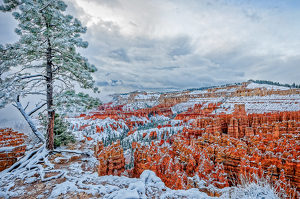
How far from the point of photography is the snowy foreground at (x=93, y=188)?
16.8ft

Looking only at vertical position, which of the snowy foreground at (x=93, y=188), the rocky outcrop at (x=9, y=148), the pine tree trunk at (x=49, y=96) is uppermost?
the pine tree trunk at (x=49, y=96)

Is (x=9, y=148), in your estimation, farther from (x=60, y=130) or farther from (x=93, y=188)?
(x=93, y=188)

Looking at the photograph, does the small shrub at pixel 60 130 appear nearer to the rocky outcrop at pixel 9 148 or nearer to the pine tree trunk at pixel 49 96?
the pine tree trunk at pixel 49 96

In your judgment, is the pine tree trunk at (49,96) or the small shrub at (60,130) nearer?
the pine tree trunk at (49,96)

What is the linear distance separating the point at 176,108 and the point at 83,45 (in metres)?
176

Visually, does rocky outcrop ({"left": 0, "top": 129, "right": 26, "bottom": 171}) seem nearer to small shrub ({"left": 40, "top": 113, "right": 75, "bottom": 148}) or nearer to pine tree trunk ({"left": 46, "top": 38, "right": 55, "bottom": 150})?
pine tree trunk ({"left": 46, "top": 38, "right": 55, "bottom": 150})

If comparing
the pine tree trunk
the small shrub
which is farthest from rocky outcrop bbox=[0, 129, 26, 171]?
the small shrub

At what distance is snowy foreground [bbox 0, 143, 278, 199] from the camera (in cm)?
512

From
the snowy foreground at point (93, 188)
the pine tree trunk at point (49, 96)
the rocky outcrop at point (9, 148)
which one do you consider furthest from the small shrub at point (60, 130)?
the snowy foreground at point (93, 188)

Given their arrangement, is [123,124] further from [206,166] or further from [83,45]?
[83,45]

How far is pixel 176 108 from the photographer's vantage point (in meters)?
182

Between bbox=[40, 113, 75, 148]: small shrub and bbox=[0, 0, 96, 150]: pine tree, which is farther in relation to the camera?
bbox=[40, 113, 75, 148]: small shrub

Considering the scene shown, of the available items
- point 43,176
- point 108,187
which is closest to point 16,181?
point 43,176

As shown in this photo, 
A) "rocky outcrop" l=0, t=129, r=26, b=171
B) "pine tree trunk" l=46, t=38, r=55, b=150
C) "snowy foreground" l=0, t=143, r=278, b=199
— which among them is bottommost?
"snowy foreground" l=0, t=143, r=278, b=199
